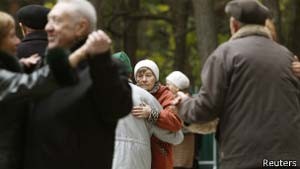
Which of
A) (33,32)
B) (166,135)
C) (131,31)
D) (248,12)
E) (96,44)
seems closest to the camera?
(96,44)

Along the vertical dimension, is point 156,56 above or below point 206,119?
below

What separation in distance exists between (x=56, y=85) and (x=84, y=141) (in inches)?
18.9

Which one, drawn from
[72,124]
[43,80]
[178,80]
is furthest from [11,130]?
[178,80]

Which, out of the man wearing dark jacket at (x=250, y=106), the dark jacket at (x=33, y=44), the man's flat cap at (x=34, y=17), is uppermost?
the man's flat cap at (x=34, y=17)

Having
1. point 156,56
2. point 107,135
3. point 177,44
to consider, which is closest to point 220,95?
point 107,135

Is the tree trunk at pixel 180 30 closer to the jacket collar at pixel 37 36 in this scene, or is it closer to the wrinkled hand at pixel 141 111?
the wrinkled hand at pixel 141 111

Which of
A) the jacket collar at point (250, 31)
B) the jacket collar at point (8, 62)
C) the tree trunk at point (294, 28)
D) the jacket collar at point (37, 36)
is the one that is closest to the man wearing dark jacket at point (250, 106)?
the jacket collar at point (250, 31)

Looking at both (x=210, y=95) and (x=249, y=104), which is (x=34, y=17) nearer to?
(x=210, y=95)

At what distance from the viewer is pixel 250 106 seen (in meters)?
7.02

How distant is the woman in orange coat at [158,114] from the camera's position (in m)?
9.17

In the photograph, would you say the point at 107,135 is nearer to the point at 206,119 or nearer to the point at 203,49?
the point at 206,119

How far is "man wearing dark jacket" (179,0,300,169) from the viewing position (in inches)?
276

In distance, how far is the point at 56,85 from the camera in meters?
5.70

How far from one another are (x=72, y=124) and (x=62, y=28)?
1.90ft
